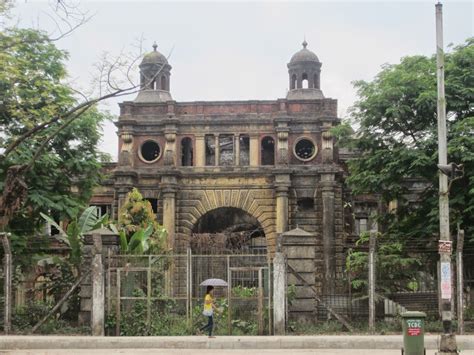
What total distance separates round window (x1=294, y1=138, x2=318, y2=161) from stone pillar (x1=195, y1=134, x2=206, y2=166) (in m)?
4.33

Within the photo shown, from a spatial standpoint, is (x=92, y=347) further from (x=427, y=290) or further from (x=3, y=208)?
(x=427, y=290)

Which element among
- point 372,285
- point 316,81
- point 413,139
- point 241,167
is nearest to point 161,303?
point 372,285

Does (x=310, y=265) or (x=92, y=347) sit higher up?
(x=310, y=265)

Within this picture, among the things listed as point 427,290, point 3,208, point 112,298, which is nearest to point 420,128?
point 427,290

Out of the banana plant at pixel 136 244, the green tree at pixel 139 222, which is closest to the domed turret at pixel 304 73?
the green tree at pixel 139 222

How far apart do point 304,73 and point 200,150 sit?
7415mm

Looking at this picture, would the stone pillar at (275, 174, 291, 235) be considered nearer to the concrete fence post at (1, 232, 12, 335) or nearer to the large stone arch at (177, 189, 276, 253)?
the large stone arch at (177, 189, 276, 253)

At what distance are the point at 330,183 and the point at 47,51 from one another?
593 inches

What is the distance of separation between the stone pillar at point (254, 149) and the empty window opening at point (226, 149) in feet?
3.24

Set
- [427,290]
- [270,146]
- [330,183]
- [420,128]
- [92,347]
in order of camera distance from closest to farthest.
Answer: [92,347]
[427,290]
[420,128]
[330,183]
[270,146]

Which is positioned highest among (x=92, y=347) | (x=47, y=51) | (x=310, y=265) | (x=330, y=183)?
(x=47, y=51)

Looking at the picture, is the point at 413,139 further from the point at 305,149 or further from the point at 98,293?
the point at 305,149

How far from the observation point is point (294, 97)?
38594mm

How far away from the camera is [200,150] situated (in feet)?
118
